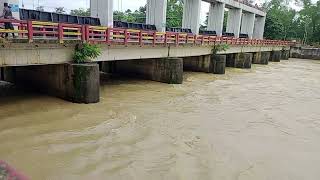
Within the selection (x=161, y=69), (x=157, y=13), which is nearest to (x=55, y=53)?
(x=161, y=69)

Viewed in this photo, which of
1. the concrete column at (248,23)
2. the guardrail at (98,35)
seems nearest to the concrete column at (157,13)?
the guardrail at (98,35)

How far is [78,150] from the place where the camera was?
7887 millimetres

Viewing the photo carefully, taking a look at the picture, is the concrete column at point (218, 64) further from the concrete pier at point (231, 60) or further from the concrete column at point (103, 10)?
the concrete column at point (103, 10)

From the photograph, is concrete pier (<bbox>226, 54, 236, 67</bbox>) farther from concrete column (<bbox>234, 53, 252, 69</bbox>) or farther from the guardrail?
the guardrail

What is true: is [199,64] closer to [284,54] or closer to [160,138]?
[160,138]

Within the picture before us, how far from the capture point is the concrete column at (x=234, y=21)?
1655 inches

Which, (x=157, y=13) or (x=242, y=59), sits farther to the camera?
(x=242, y=59)

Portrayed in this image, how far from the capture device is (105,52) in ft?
46.3

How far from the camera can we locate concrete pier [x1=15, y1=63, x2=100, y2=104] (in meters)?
12.0

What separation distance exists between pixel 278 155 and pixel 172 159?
2.95 metres

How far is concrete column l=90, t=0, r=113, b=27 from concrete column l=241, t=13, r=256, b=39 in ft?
114

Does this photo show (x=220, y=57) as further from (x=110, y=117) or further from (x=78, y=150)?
(x=78, y=150)

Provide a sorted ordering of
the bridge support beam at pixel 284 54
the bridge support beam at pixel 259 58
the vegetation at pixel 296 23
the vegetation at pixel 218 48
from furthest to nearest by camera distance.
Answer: the vegetation at pixel 296 23, the bridge support beam at pixel 284 54, the bridge support beam at pixel 259 58, the vegetation at pixel 218 48

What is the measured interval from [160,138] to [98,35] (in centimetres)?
628
